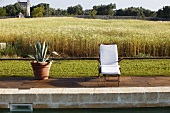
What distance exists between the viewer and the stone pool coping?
535cm

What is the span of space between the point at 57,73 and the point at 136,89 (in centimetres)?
296

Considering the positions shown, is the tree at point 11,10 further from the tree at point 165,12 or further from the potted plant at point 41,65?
the potted plant at point 41,65

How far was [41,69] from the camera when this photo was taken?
679 cm

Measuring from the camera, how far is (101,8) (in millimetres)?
91562

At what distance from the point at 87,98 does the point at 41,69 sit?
1.78 metres

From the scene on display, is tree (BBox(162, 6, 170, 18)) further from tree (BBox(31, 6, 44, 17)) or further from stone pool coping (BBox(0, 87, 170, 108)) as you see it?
stone pool coping (BBox(0, 87, 170, 108))

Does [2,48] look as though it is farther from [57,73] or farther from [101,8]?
[101,8]

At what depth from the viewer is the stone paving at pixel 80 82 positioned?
250 inches

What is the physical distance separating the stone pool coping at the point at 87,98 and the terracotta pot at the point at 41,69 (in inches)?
53.2

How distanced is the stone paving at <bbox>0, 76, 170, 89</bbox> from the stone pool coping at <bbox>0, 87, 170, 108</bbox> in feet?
2.66

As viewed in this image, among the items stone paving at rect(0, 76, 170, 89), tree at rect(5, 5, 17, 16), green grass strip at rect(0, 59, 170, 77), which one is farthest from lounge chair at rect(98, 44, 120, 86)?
tree at rect(5, 5, 17, 16)

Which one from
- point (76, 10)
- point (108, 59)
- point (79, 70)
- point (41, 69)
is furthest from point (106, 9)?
point (41, 69)

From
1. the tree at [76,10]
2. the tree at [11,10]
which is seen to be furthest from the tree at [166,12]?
the tree at [11,10]

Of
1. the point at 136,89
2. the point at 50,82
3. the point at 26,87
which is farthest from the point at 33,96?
the point at 136,89
